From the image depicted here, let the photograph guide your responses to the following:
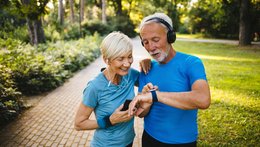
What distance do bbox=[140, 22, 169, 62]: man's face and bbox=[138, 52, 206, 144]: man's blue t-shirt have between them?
116 mm

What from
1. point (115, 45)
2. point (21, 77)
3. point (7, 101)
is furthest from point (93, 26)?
point (115, 45)

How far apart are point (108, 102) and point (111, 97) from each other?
0.19ft

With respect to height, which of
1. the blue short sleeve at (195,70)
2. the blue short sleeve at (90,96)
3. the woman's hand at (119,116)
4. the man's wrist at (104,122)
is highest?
the blue short sleeve at (195,70)

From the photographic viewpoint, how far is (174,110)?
228cm

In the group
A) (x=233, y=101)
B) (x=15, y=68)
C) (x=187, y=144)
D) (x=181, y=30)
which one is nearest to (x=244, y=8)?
(x=233, y=101)

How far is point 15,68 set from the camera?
8836mm

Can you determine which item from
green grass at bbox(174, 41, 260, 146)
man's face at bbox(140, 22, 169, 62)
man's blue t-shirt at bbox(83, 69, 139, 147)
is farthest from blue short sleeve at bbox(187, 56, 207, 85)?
green grass at bbox(174, 41, 260, 146)

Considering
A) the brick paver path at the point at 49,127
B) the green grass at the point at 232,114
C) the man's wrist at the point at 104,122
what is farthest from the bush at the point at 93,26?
the man's wrist at the point at 104,122

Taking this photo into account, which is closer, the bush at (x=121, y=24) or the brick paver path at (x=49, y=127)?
the brick paver path at (x=49, y=127)

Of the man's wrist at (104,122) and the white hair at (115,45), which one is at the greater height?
the white hair at (115,45)

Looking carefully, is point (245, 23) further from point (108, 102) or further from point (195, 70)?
point (108, 102)

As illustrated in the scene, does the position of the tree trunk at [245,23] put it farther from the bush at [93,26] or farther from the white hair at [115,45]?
the white hair at [115,45]

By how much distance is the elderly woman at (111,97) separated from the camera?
2.16 meters

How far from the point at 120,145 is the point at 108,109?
1.38ft
